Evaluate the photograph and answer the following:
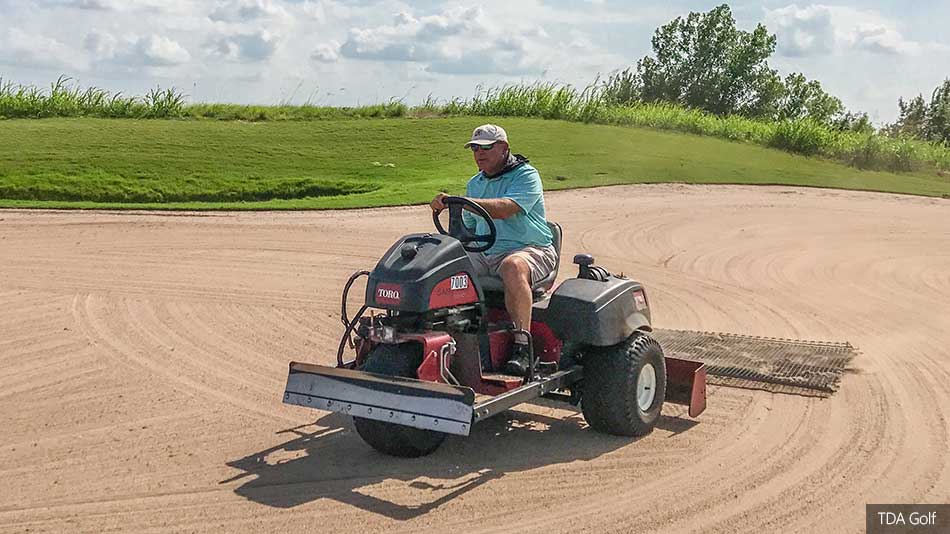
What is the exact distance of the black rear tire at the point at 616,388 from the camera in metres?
5.45

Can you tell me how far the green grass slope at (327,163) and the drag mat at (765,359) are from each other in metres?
8.73

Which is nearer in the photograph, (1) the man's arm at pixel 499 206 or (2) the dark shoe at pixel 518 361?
(2) the dark shoe at pixel 518 361

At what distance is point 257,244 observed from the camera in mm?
12266

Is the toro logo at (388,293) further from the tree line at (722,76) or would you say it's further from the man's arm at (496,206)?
the tree line at (722,76)

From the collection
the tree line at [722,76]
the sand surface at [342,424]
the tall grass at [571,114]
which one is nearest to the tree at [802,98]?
the tree line at [722,76]

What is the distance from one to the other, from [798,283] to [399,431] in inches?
286

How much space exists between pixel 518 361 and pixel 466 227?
0.87m

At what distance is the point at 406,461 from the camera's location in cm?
510

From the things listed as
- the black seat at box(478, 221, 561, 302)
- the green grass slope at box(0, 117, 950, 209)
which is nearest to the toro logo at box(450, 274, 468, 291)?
the black seat at box(478, 221, 561, 302)

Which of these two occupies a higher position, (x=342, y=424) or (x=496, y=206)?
(x=496, y=206)

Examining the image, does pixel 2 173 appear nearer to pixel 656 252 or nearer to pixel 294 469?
pixel 656 252

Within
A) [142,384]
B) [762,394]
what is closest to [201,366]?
[142,384]

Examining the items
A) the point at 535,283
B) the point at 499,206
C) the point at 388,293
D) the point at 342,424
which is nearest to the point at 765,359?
the point at 535,283

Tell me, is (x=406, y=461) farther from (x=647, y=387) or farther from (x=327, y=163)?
(x=327, y=163)
